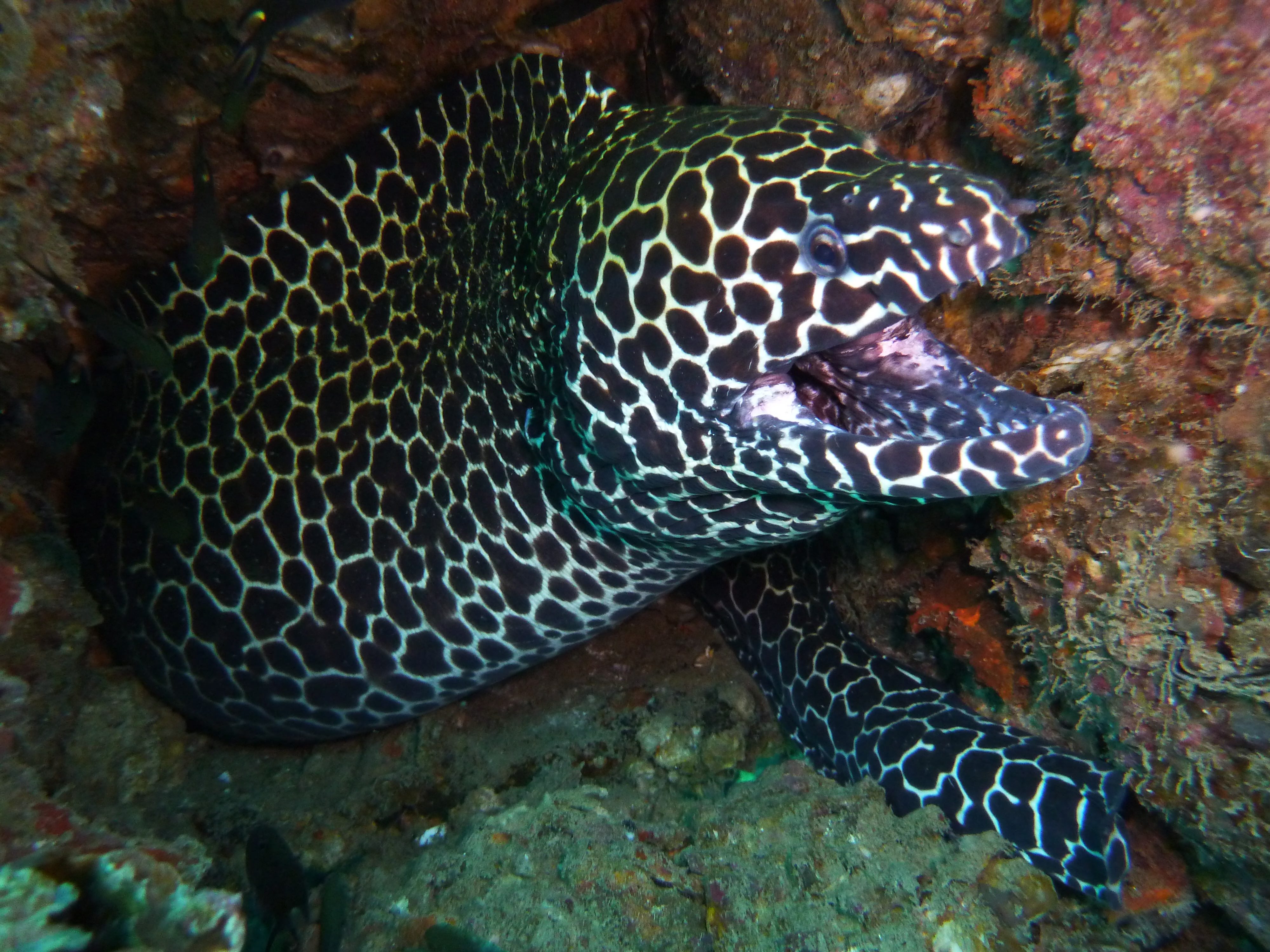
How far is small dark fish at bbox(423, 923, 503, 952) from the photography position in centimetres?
227

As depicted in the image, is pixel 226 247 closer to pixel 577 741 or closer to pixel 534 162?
pixel 534 162

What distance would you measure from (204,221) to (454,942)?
2.81 metres

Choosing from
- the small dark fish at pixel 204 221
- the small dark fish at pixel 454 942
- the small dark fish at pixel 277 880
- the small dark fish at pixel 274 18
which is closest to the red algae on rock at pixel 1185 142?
the small dark fish at pixel 274 18

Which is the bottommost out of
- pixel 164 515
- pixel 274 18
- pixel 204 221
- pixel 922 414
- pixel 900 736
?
pixel 900 736

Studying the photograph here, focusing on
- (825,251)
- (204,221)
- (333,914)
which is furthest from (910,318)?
(333,914)

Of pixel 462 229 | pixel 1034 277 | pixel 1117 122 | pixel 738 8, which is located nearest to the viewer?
pixel 1117 122

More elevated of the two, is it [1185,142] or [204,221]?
[204,221]

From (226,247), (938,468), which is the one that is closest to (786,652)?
(938,468)

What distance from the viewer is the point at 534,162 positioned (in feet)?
11.2

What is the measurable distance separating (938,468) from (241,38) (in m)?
2.85

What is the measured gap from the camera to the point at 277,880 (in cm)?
310

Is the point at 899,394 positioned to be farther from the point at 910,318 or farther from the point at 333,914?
the point at 333,914

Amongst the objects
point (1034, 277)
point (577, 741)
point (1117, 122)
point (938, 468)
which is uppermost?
point (1117, 122)

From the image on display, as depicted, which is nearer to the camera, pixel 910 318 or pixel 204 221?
pixel 910 318
